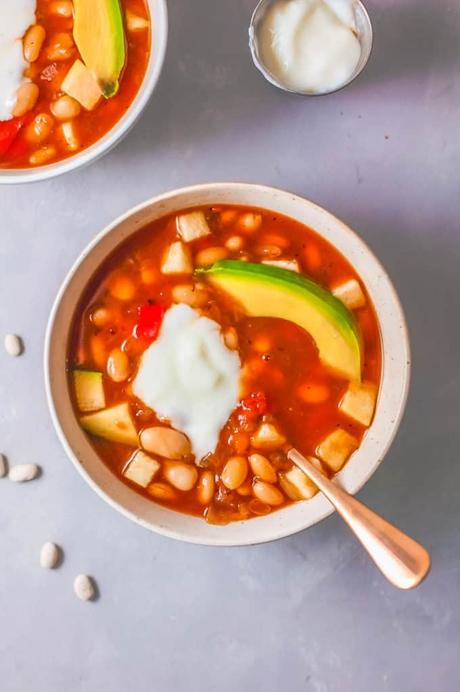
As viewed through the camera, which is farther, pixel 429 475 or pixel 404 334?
pixel 429 475

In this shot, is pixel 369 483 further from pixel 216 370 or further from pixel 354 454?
pixel 216 370

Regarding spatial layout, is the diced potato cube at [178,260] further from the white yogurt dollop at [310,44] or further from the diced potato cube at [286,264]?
the white yogurt dollop at [310,44]

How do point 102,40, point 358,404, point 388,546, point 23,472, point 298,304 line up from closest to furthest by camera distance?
point 388,546 → point 298,304 → point 358,404 → point 102,40 → point 23,472

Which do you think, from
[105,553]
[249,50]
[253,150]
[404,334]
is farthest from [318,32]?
[105,553]

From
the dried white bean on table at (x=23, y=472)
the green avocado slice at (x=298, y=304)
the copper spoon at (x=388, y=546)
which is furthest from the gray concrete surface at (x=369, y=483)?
the copper spoon at (x=388, y=546)

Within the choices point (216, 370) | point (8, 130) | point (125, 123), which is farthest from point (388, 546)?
point (8, 130)

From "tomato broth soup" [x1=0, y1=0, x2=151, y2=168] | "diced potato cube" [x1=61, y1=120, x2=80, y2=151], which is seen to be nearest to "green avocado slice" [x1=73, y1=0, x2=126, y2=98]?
"tomato broth soup" [x1=0, y1=0, x2=151, y2=168]

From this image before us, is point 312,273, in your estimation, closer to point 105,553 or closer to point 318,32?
point 318,32
